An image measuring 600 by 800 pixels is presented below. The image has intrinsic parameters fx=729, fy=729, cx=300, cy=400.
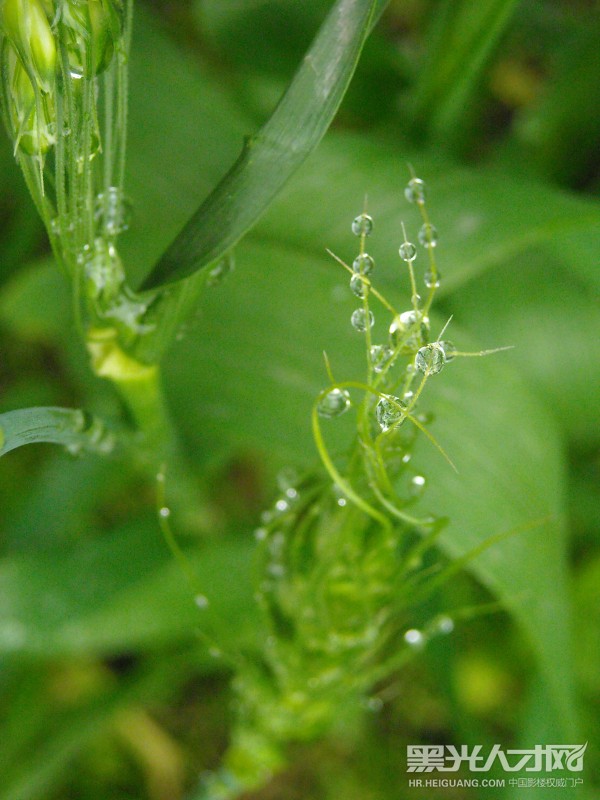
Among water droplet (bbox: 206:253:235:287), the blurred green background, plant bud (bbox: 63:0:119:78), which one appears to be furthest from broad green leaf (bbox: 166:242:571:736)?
plant bud (bbox: 63:0:119:78)

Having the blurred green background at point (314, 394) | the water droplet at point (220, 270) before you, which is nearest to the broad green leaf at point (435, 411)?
the blurred green background at point (314, 394)

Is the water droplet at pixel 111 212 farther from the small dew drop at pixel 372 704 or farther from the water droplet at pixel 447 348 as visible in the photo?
the small dew drop at pixel 372 704

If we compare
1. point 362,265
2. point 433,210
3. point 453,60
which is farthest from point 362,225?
point 453,60

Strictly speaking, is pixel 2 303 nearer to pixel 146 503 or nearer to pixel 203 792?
pixel 146 503

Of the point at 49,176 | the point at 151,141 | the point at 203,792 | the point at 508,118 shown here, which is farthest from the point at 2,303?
the point at 508,118

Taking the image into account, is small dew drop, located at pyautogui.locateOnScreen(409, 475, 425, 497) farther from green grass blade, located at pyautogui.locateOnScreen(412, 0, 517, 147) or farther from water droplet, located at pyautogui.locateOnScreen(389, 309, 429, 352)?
green grass blade, located at pyautogui.locateOnScreen(412, 0, 517, 147)

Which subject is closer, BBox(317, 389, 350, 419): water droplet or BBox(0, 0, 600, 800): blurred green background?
BBox(317, 389, 350, 419): water droplet
